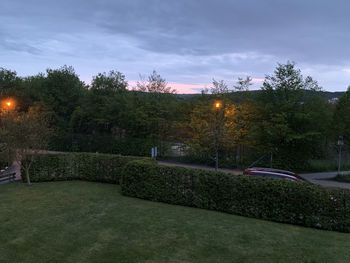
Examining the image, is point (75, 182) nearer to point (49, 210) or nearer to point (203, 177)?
point (49, 210)

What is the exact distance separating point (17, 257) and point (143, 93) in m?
21.4

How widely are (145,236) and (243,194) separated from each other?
4216 millimetres

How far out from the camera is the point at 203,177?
10.4m

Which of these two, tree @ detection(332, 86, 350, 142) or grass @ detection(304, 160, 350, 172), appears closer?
tree @ detection(332, 86, 350, 142)

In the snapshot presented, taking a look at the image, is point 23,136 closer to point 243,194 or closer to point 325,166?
→ point 243,194

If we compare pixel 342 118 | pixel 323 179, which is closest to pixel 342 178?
pixel 323 179

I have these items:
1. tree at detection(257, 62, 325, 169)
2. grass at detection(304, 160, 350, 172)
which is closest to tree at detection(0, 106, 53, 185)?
tree at detection(257, 62, 325, 169)

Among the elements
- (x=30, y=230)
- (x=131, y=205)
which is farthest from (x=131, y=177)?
(x=30, y=230)

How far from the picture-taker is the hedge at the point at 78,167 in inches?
584

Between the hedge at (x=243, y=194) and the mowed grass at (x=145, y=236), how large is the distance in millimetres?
493

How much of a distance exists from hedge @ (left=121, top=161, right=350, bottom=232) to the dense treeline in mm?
6756

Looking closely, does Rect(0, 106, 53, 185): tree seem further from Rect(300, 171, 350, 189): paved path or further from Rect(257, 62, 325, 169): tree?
Rect(300, 171, 350, 189): paved path

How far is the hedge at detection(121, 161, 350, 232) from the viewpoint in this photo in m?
8.50

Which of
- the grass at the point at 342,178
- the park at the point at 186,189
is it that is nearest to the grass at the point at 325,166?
the park at the point at 186,189
